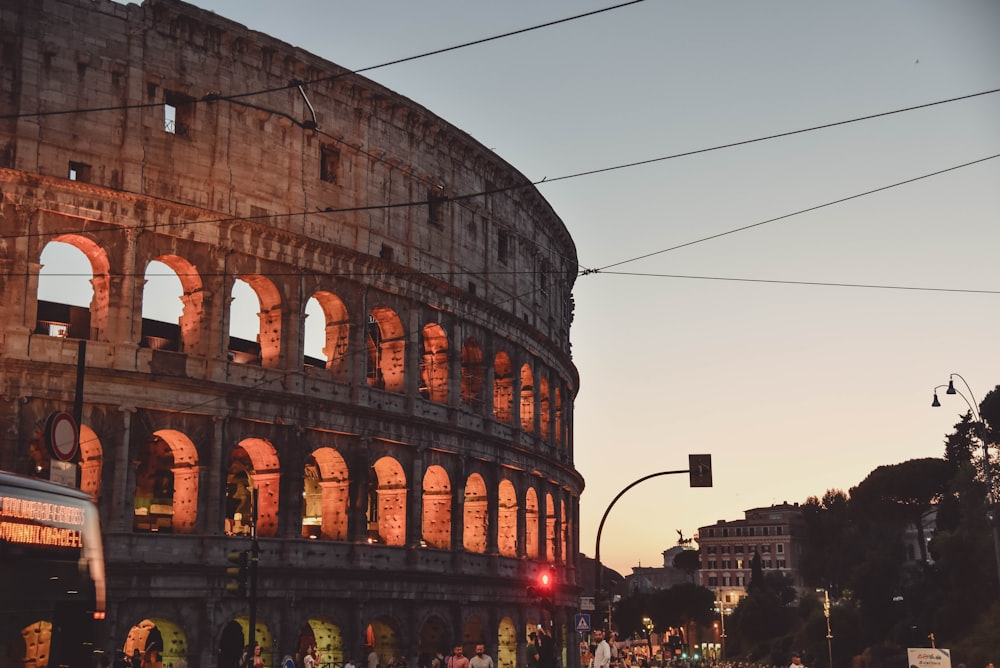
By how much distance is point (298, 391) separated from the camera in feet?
100

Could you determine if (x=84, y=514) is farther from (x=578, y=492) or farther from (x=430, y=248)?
(x=578, y=492)

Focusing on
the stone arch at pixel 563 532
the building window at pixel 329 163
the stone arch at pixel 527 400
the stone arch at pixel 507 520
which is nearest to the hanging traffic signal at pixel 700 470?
the building window at pixel 329 163

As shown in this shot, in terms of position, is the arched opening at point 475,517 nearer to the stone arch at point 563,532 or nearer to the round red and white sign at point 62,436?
the stone arch at point 563,532

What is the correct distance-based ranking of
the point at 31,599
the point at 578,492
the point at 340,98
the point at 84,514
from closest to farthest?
the point at 31,599
the point at 84,514
the point at 340,98
the point at 578,492

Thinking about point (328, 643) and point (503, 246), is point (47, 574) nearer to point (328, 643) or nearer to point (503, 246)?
point (328, 643)

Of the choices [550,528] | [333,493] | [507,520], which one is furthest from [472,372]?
[550,528]

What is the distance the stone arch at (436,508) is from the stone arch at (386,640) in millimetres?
3407

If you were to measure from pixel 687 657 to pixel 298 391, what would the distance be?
76890 mm

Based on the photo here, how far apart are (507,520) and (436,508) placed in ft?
17.1

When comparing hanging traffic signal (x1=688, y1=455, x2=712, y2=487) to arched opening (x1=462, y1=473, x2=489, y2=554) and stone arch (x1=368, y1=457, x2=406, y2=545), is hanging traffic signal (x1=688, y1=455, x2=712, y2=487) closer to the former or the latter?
stone arch (x1=368, y1=457, x2=406, y2=545)

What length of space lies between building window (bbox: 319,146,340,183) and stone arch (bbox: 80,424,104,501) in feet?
33.5

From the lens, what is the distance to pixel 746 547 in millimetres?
137000

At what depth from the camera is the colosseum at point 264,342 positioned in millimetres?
26375

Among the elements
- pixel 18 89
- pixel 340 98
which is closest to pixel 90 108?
pixel 18 89
